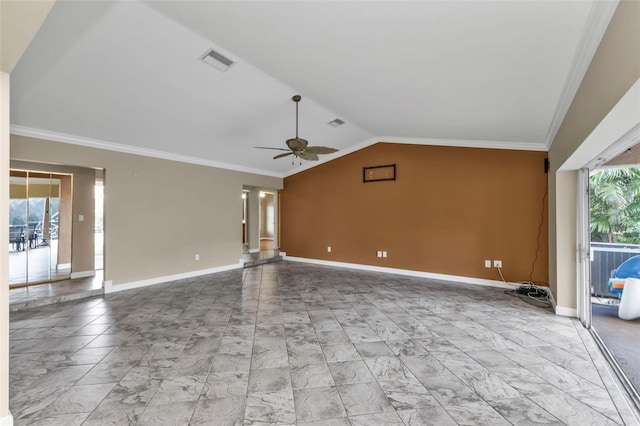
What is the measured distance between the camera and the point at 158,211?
5.33 metres

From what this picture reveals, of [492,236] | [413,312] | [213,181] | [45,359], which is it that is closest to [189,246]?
[213,181]

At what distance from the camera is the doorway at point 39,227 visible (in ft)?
15.8

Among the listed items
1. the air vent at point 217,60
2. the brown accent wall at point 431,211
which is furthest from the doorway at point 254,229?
the air vent at point 217,60

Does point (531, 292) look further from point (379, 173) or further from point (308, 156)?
point (308, 156)

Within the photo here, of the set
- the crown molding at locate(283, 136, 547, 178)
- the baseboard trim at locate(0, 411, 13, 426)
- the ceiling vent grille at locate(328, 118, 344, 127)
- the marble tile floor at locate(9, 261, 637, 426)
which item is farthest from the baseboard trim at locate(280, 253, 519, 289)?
the baseboard trim at locate(0, 411, 13, 426)

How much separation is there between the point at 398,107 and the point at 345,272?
374cm

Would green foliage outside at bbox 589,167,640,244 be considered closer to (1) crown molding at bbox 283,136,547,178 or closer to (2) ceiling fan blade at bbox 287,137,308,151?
(1) crown molding at bbox 283,136,547,178

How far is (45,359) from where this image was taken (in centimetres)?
252

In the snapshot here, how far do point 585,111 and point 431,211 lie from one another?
3640 millimetres

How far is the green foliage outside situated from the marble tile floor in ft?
3.75

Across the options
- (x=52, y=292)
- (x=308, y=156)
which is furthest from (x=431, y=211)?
(x=52, y=292)

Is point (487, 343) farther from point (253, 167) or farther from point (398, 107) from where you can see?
point (253, 167)

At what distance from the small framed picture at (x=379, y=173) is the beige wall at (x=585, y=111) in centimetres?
284

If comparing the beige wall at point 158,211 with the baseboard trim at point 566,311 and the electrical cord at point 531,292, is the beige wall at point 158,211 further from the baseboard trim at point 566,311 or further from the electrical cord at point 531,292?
the baseboard trim at point 566,311
